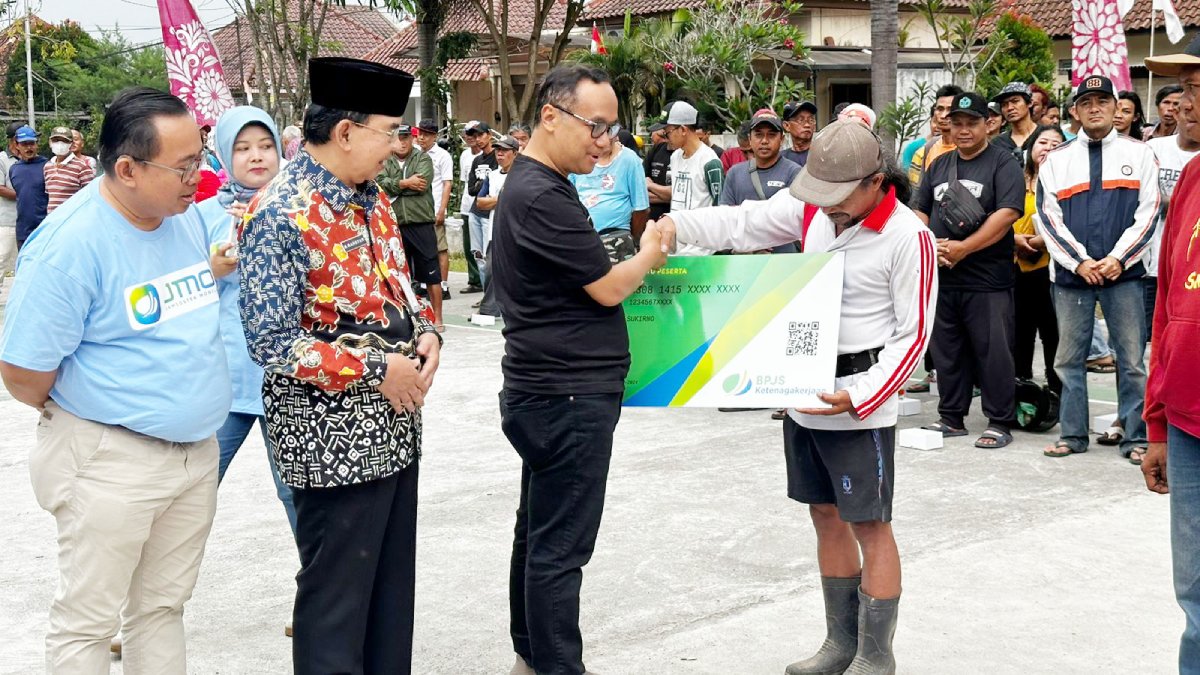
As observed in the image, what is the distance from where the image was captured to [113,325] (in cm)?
333

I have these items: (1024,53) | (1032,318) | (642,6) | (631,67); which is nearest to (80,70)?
(642,6)

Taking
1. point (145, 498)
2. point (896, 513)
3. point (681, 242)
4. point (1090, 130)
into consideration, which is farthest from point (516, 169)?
point (1090, 130)

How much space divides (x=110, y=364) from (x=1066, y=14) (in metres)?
30.0

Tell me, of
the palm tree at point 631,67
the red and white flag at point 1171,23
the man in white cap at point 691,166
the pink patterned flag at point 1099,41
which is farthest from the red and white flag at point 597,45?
the pink patterned flag at point 1099,41

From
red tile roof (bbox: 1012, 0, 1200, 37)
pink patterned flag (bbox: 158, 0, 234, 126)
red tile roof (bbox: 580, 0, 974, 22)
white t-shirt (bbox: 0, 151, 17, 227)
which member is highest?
red tile roof (bbox: 580, 0, 974, 22)

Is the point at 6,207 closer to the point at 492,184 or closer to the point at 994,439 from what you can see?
the point at 492,184

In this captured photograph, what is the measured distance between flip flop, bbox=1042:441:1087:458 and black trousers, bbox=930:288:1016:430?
43 centimetres

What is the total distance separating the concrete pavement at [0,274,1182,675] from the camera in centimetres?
458

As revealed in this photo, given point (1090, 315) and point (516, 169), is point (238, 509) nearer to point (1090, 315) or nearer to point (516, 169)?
point (516, 169)

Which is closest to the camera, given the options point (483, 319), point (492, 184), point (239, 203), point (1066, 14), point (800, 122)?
point (239, 203)

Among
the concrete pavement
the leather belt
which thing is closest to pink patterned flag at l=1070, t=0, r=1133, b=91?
the concrete pavement

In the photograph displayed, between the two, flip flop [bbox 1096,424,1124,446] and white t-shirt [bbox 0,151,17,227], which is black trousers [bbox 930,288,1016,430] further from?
white t-shirt [bbox 0,151,17,227]

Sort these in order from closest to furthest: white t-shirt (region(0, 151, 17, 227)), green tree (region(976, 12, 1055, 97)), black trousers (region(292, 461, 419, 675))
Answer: black trousers (region(292, 461, 419, 675)), white t-shirt (region(0, 151, 17, 227)), green tree (region(976, 12, 1055, 97))

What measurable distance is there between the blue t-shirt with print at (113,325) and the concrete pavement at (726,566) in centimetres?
150
